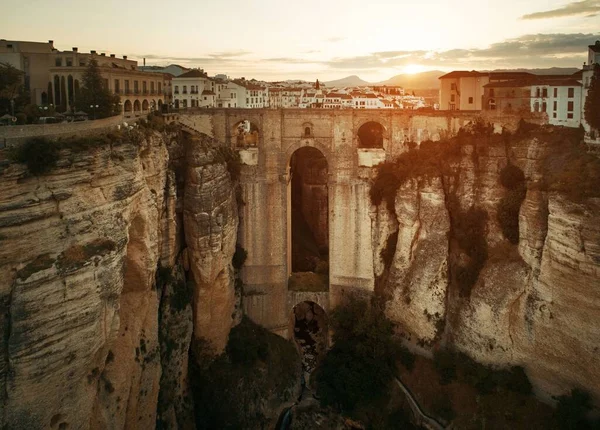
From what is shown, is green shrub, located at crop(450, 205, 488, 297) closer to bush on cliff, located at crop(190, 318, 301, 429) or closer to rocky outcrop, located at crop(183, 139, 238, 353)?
bush on cliff, located at crop(190, 318, 301, 429)

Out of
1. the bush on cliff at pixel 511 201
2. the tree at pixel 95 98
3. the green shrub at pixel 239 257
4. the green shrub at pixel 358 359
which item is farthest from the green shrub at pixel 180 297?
the bush on cliff at pixel 511 201

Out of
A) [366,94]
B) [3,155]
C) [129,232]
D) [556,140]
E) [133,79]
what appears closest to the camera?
[3,155]

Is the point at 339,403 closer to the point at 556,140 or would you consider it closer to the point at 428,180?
the point at 428,180

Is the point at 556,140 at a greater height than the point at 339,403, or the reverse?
the point at 556,140

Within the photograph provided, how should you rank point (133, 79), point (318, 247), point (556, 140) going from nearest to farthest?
point (556, 140)
point (133, 79)
point (318, 247)

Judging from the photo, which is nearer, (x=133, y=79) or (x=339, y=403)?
(x=339, y=403)

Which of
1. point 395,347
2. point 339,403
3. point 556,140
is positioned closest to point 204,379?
point 339,403

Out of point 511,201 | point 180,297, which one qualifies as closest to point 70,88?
point 180,297

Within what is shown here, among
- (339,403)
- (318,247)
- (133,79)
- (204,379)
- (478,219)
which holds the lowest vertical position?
(339,403)
